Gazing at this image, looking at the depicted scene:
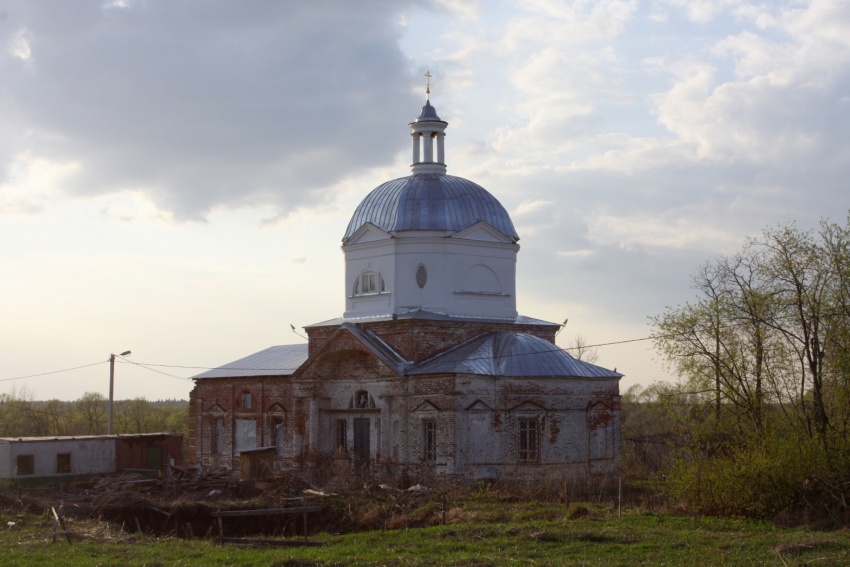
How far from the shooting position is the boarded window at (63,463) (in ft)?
105

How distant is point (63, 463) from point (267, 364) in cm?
834

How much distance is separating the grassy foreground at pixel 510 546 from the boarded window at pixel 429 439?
26.0 feet

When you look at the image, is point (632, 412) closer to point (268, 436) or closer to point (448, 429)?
point (268, 436)

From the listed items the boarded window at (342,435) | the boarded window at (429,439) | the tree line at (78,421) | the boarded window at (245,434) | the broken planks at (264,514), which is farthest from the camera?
the tree line at (78,421)

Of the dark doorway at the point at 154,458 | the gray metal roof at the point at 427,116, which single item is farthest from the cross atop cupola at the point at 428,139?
the dark doorway at the point at 154,458

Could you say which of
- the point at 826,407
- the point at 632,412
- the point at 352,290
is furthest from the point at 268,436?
the point at 632,412

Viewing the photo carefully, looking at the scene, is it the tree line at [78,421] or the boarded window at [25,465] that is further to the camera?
the tree line at [78,421]

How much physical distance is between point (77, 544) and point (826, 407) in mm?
15054

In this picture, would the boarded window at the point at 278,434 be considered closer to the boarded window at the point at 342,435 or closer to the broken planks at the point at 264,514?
the boarded window at the point at 342,435

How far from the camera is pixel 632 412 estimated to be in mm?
65500

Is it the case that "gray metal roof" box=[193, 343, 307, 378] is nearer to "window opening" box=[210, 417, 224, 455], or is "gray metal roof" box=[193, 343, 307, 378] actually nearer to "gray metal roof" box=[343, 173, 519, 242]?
"window opening" box=[210, 417, 224, 455]

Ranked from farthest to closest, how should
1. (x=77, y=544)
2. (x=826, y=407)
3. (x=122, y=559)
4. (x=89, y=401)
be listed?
(x=89, y=401)
(x=826, y=407)
(x=77, y=544)
(x=122, y=559)

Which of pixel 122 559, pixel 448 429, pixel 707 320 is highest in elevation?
pixel 707 320

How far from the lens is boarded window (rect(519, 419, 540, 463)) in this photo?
28.6 meters
